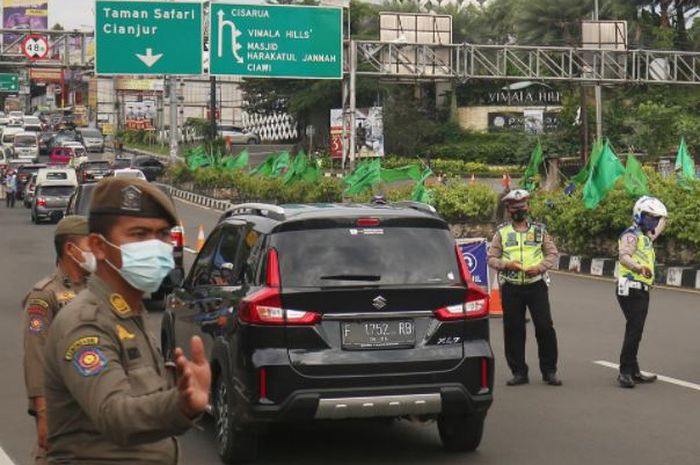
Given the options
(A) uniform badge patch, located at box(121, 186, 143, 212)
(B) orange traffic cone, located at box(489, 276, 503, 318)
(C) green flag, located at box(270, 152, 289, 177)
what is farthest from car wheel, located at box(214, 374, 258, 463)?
(C) green flag, located at box(270, 152, 289, 177)

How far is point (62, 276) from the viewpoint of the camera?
230 inches

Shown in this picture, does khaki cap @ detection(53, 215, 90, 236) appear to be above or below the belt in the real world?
above

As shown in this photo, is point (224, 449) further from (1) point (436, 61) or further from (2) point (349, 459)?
(1) point (436, 61)

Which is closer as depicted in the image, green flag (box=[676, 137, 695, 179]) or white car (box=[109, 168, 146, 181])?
white car (box=[109, 168, 146, 181])

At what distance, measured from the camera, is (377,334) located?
294 inches

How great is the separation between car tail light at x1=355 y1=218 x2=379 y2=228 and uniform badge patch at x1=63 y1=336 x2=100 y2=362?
4.43 metres

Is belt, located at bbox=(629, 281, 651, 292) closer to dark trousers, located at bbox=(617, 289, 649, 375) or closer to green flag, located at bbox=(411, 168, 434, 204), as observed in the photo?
dark trousers, located at bbox=(617, 289, 649, 375)

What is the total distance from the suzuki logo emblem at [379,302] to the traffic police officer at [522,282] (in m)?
3.41

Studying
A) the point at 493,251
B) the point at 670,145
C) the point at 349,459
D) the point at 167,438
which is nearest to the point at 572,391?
the point at 493,251

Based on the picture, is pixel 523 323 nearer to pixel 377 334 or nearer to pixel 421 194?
pixel 377 334

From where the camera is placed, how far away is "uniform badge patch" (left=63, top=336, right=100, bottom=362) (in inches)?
129

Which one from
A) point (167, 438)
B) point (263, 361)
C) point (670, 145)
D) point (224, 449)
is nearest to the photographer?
point (167, 438)

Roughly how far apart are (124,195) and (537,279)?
7.64 m

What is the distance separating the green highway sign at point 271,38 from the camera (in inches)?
1417
